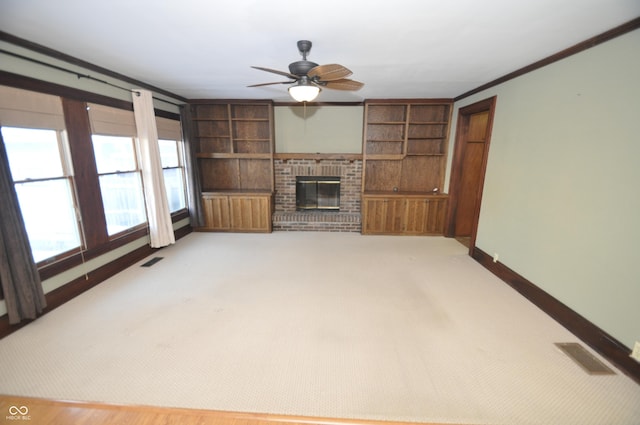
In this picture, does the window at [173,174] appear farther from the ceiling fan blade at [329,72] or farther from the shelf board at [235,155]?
the ceiling fan blade at [329,72]

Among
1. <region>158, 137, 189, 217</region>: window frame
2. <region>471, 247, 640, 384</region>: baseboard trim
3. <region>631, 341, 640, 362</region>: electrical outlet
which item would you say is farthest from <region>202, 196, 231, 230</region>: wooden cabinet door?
<region>631, 341, 640, 362</region>: electrical outlet

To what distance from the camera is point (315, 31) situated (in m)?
2.12

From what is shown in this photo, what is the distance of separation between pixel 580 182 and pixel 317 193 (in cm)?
408

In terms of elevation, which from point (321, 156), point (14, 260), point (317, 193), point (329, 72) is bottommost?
point (14, 260)

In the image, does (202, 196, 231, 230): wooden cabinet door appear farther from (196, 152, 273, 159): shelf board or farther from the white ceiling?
the white ceiling

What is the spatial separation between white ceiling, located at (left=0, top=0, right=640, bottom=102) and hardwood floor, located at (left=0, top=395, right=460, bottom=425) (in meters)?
2.58

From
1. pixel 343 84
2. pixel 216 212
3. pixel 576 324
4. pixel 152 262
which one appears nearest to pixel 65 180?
pixel 152 262

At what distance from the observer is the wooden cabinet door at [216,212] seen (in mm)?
5095

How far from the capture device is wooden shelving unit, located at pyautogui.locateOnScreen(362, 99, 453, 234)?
4.98 m

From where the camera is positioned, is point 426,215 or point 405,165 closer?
point 426,215

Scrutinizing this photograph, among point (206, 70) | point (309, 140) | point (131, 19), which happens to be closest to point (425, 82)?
point (309, 140)

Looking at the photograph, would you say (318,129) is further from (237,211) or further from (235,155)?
(237,211)

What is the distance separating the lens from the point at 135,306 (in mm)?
2668

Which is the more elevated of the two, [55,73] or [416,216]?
[55,73]
